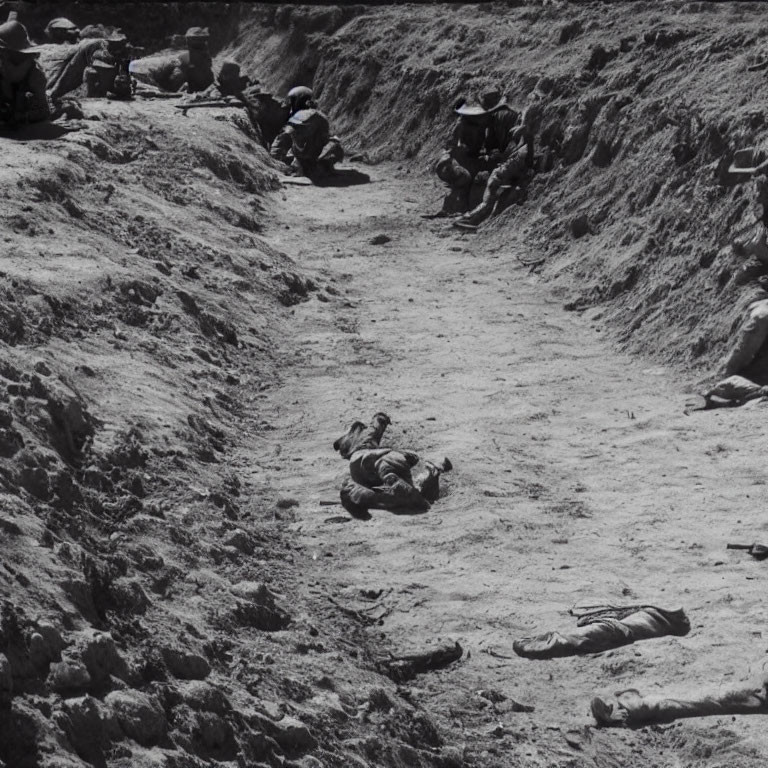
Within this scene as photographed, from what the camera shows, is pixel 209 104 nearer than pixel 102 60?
No

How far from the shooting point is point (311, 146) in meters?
16.8

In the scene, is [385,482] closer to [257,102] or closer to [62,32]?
[257,102]

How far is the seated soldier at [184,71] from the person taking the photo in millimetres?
18844

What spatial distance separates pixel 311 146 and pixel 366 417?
8.38 meters

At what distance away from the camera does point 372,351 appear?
1070 cm

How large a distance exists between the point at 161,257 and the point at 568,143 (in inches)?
202

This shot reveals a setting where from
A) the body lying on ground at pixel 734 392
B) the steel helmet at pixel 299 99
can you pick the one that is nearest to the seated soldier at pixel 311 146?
the steel helmet at pixel 299 99

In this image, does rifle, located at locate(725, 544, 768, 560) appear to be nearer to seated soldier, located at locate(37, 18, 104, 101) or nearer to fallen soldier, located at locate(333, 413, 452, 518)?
fallen soldier, located at locate(333, 413, 452, 518)

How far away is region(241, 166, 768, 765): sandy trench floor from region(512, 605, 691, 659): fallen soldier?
2.9 inches

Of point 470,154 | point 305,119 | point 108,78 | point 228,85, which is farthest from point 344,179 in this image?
point 108,78

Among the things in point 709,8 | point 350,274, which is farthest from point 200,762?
point 709,8

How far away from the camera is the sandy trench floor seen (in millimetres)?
6148

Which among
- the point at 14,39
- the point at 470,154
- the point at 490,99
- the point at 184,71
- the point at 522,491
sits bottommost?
the point at 522,491

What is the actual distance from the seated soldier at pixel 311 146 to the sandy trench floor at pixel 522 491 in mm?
4392
